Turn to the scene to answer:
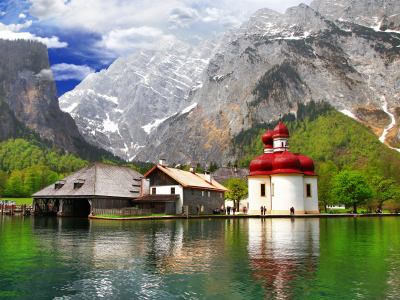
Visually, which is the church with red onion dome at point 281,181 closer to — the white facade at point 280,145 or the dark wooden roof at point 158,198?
the white facade at point 280,145

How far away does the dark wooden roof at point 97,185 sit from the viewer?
2478 inches

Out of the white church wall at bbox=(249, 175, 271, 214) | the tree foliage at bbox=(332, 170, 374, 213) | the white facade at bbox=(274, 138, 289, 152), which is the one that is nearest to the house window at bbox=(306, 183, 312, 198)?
the white church wall at bbox=(249, 175, 271, 214)

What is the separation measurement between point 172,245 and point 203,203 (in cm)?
4864

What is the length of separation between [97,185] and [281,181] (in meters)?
31.7

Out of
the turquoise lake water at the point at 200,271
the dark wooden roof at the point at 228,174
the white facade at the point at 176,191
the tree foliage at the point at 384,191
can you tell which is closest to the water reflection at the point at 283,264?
the turquoise lake water at the point at 200,271

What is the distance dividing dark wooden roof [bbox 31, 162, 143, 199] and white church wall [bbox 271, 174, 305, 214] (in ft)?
84.8

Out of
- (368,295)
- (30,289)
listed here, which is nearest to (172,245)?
(30,289)

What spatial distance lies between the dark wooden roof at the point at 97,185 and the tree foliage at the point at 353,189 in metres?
42.4

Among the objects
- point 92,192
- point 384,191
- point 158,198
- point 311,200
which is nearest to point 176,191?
point 158,198

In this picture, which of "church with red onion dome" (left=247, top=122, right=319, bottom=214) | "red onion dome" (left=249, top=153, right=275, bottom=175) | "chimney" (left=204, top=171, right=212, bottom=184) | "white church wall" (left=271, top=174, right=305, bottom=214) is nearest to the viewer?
"white church wall" (left=271, top=174, right=305, bottom=214)

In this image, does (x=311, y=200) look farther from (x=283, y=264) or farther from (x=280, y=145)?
(x=283, y=264)

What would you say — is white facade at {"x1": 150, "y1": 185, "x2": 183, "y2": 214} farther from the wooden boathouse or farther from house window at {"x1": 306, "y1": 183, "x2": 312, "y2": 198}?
house window at {"x1": 306, "y1": 183, "x2": 312, "y2": 198}

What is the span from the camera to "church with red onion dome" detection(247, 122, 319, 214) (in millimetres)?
64500

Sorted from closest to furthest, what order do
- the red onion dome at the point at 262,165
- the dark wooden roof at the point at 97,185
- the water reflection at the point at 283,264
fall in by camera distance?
the water reflection at the point at 283,264
the dark wooden roof at the point at 97,185
the red onion dome at the point at 262,165
